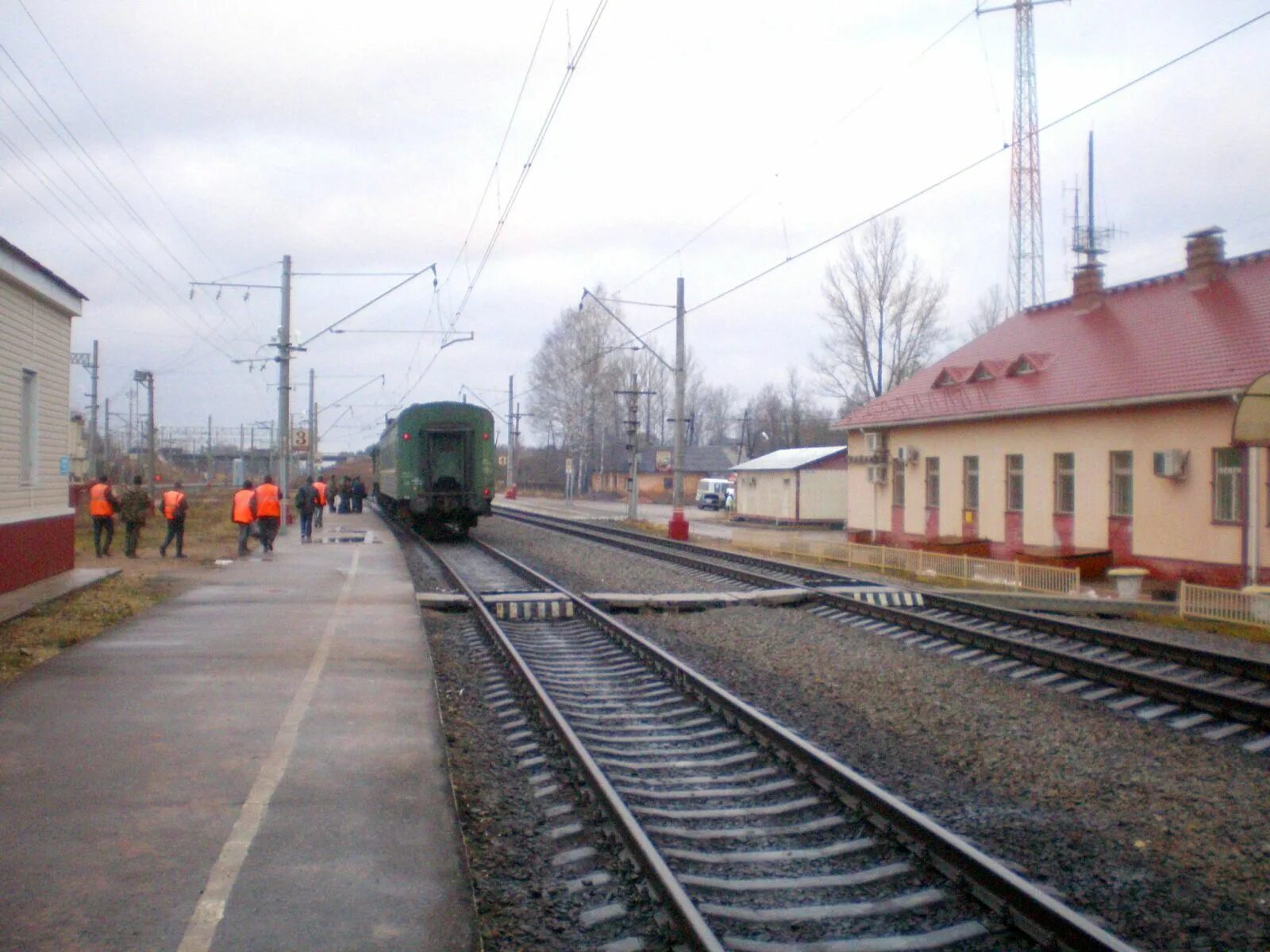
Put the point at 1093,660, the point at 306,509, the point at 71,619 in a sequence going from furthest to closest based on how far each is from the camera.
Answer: the point at 306,509
the point at 71,619
the point at 1093,660

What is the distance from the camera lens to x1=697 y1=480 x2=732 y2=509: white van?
215 ft

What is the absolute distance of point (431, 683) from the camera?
30.7 ft

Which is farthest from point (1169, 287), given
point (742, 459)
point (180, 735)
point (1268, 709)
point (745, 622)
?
point (742, 459)

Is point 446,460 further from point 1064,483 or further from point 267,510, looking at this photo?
point 1064,483

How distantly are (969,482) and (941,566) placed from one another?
6205 mm

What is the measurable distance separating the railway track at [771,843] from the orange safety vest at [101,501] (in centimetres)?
1466

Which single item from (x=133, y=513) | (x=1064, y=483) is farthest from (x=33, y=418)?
(x=1064, y=483)

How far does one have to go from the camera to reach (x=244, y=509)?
2231 centimetres

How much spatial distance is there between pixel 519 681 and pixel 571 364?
5954 cm

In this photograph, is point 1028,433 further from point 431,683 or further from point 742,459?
point 742,459

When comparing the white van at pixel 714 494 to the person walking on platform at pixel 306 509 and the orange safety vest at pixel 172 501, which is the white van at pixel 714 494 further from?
the orange safety vest at pixel 172 501

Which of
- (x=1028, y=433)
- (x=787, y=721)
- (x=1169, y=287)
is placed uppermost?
(x=1169, y=287)

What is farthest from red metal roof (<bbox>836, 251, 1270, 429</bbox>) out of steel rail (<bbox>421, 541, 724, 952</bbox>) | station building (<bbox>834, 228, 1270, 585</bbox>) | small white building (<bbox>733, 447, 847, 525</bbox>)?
steel rail (<bbox>421, 541, 724, 952</bbox>)

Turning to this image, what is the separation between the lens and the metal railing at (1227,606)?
14227 mm
